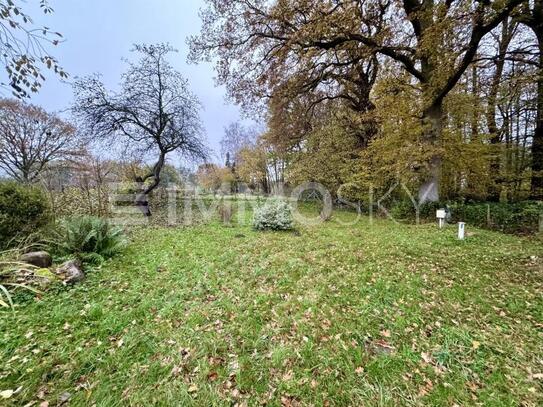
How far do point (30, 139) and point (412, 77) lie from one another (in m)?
20.6

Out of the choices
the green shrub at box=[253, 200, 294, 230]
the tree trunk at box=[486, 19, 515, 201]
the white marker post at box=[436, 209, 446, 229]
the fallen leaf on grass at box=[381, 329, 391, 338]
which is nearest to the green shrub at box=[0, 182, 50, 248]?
the green shrub at box=[253, 200, 294, 230]

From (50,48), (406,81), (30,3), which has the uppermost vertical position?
(406,81)

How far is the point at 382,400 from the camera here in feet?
5.93

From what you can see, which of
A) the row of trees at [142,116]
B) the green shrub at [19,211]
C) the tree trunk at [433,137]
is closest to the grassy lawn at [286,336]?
the green shrub at [19,211]

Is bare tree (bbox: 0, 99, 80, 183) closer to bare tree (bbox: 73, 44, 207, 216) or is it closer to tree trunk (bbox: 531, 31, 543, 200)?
bare tree (bbox: 73, 44, 207, 216)

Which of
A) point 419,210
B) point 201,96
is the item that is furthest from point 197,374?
point 201,96

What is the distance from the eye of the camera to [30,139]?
13.9 metres

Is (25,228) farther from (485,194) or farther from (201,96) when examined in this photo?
(485,194)

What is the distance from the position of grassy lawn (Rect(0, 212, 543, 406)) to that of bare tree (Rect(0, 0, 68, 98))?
236 centimetres

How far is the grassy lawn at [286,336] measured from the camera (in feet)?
6.09

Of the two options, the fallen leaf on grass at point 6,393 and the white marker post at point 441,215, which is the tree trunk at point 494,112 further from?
the fallen leaf on grass at point 6,393

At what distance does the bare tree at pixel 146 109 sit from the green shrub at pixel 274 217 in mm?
5686

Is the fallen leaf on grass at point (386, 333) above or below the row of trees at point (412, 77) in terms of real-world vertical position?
below

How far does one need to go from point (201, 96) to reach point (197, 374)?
1178cm
